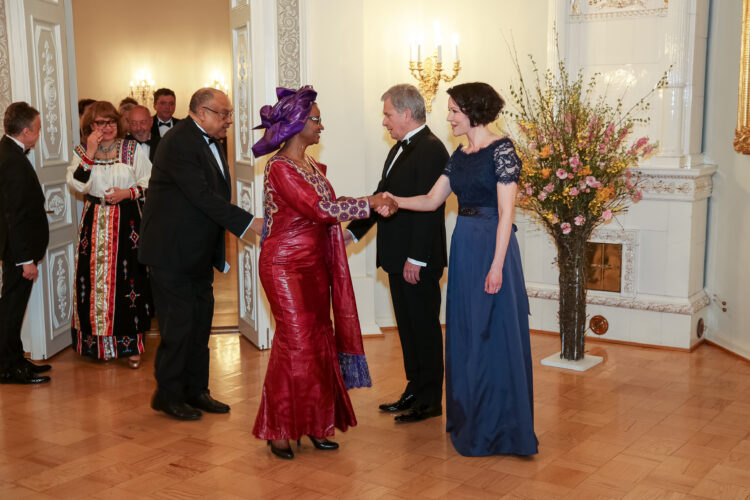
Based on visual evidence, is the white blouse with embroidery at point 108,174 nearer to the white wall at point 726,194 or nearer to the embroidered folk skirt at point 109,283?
the embroidered folk skirt at point 109,283

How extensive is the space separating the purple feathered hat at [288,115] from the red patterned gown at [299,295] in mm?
98

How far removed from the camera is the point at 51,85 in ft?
19.1

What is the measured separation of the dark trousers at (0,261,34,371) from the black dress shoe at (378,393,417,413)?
7.96 ft

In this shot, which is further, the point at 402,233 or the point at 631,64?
the point at 631,64

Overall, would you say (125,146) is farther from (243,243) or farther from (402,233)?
(402,233)

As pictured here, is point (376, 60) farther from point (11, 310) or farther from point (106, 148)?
point (11, 310)

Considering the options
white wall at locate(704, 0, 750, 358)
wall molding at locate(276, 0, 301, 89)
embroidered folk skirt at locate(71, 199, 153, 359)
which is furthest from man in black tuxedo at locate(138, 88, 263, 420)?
white wall at locate(704, 0, 750, 358)

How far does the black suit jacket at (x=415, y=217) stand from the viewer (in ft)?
14.1

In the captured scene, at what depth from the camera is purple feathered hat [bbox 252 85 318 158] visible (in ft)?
12.2

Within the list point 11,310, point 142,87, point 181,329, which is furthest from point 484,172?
point 142,87

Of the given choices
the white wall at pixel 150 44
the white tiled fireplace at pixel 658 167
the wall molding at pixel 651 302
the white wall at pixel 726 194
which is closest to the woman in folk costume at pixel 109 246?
the wall molding at pixel 651 302

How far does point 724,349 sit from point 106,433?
14.4ft

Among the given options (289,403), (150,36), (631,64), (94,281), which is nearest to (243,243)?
(94,281)

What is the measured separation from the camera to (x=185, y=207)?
4359mm
